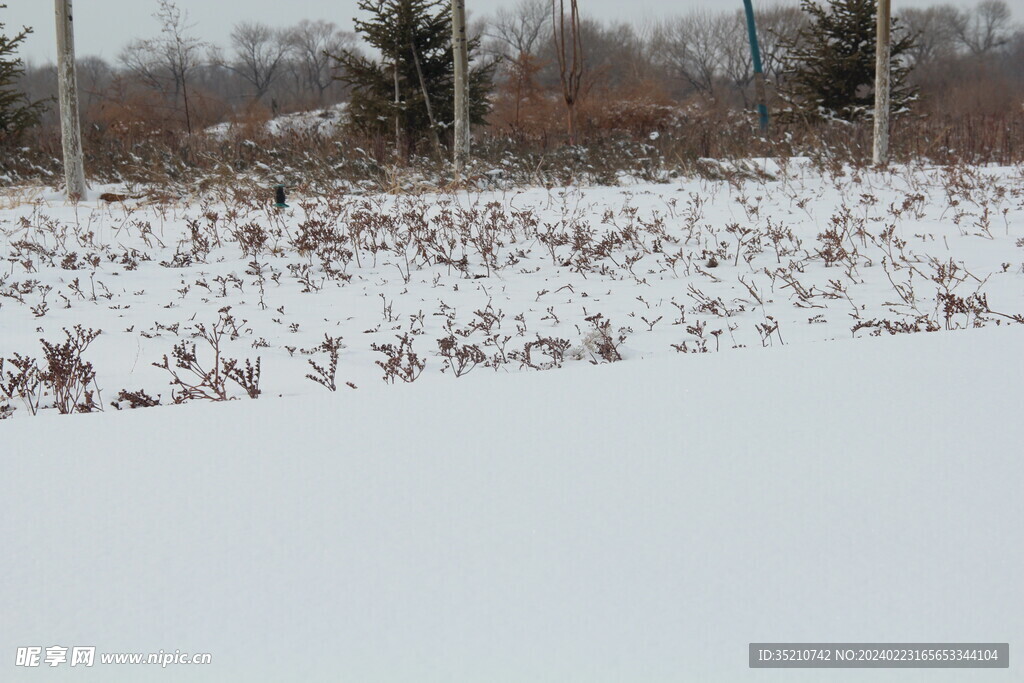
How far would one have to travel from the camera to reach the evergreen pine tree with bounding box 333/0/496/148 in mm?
12656

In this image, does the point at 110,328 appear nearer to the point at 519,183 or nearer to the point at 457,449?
the point at 457,449

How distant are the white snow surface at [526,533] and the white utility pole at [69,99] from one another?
9.07 metres

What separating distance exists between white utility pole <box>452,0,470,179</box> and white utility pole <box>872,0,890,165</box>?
220 inches

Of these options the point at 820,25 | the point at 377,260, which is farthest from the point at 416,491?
the point at 820,25

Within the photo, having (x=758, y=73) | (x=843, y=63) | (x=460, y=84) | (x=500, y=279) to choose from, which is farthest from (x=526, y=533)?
(x=758, y=73)

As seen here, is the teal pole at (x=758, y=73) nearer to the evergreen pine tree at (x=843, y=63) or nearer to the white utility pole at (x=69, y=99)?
the evergreen pine tree at (x=843, y=63)

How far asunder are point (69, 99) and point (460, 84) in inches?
202

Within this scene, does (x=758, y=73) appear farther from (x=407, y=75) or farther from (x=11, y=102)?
(x=11, y=102)

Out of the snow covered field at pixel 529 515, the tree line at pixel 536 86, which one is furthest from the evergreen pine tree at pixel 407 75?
the snow covered field at pixel 529 515

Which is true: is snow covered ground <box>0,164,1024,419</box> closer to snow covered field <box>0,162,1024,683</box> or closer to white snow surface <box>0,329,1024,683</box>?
snow covered field <box>0,162,1024,683</box>

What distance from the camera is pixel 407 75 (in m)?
13.1

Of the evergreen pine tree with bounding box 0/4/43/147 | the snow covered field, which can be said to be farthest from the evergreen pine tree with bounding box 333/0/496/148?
the snow covered field

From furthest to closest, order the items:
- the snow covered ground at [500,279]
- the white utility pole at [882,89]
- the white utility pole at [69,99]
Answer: the white utility pole at [882,89] < the white utility pole at [69,99] < the snow covered ground at [500,279]

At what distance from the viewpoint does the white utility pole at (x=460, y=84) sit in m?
9.97
